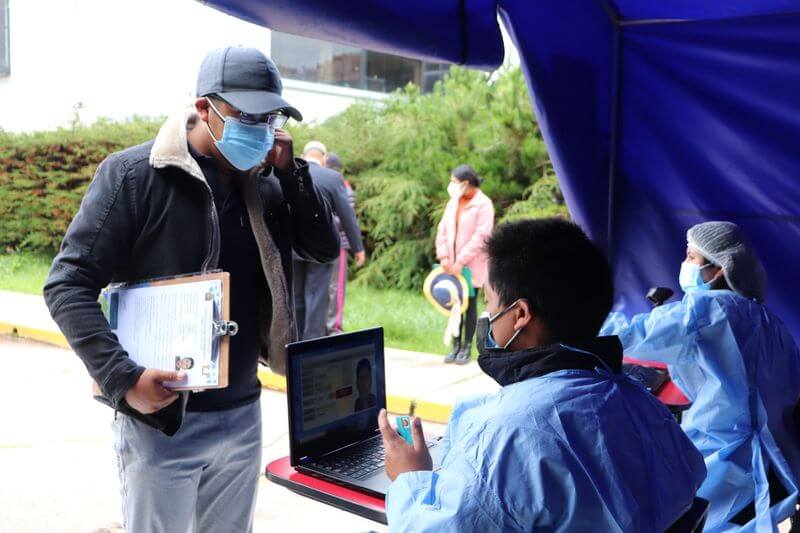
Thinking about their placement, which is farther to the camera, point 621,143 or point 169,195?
point 621,143

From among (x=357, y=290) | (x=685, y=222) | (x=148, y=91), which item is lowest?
(x=357, y=290)

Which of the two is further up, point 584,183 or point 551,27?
point 551,27

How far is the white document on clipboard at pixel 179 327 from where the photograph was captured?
2.03 m

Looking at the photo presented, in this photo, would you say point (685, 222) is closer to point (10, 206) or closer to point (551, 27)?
point (551, 27)

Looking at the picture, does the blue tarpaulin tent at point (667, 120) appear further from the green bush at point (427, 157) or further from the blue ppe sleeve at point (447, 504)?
the green bush at point (427, 157)

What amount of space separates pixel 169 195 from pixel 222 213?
19cm

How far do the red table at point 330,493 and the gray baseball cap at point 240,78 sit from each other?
0.93 meters

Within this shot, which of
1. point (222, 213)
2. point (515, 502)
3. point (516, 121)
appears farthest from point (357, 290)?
point (515, 502)

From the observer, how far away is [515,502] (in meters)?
1.51

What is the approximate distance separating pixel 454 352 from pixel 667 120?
4.50 meters

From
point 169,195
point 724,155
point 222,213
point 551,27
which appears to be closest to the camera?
point 169,195

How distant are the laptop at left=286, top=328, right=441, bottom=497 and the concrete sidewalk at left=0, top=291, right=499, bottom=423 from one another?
3689 millimetres

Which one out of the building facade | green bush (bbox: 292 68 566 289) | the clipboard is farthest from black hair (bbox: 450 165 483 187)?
the clipboard

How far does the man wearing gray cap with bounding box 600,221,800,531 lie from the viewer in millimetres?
3137
